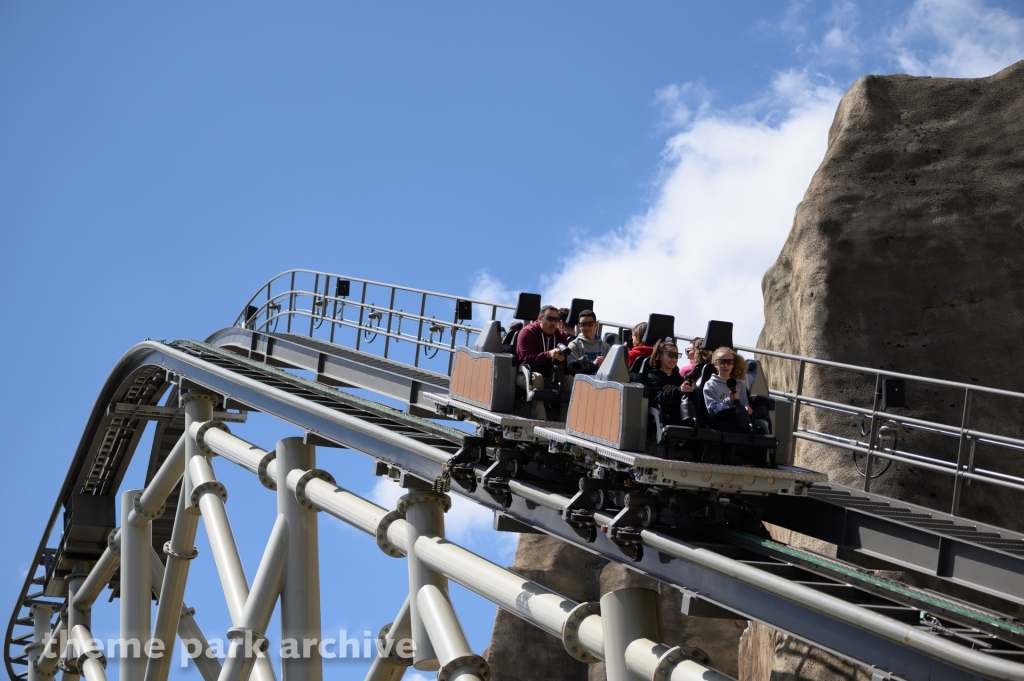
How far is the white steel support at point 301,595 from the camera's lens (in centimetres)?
999

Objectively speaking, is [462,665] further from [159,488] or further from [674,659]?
[159,488]

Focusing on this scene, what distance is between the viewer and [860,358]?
13930mm

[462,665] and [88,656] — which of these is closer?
[462,665]

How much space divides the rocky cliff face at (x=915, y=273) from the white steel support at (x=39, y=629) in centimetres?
1453

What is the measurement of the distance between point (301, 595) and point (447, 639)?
2508 mm

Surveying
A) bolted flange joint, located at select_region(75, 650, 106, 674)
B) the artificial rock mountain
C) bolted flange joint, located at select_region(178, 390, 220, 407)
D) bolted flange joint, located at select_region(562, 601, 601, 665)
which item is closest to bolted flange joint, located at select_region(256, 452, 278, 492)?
bolted flange joint, located at select_region(178, 390, 220, 407)

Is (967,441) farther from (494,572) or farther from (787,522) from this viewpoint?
(494,572)

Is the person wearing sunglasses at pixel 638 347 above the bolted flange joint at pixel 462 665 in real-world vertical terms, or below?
above

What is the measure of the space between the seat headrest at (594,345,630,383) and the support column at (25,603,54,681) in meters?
18.5

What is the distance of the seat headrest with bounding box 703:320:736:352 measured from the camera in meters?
7.97

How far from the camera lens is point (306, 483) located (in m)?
10.5

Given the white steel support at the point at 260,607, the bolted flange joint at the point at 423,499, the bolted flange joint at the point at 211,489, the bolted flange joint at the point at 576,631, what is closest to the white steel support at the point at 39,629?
the bolted flange joint at the point at 211,489

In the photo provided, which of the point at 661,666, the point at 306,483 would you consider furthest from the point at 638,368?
the point at 306,483

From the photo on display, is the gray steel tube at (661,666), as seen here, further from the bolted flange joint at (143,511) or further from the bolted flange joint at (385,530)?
the bolted flange joint at (143,511)
